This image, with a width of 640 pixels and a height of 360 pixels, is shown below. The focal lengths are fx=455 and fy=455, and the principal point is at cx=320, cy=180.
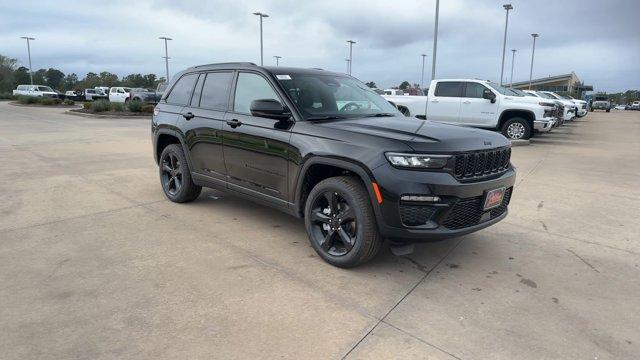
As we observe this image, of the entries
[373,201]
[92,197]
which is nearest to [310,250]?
[373,201]

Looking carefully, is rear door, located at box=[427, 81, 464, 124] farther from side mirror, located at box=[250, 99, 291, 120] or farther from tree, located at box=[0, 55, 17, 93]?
tree, located at box=[0, 55, 17, 93]

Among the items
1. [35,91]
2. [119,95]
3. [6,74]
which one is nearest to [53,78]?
[6,74]

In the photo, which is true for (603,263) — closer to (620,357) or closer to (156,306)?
(620,357)

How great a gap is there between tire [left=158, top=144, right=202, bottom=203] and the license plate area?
11.5 ft

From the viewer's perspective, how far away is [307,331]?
288 centimetres

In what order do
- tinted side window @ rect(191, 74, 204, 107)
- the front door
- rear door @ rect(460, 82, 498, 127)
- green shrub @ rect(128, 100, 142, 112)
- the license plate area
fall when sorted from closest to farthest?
the license plate area → the front door → tinted side window @ rect(191, 74, 204, 107) → rear door @ rect(460, 82, 498, 127) → green shrub @ rect(128, 100, 142, 112)

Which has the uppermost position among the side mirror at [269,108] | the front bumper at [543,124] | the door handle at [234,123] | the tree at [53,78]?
the tree at [53,78]

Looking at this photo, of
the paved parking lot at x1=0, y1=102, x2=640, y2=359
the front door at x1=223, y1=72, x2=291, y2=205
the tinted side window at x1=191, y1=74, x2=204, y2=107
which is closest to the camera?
the paved parking lot at x1=0, y1=102, x2=640, y2=359

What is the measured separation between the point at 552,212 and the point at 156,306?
16.0 feet

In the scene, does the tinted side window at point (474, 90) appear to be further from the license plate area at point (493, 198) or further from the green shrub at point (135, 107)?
the green shrub at point (135, 107)

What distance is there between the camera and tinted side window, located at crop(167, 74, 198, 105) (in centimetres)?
561

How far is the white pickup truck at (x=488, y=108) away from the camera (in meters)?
13.3

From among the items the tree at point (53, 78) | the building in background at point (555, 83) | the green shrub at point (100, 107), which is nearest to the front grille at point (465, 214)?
the green shrub at point (100, 107)

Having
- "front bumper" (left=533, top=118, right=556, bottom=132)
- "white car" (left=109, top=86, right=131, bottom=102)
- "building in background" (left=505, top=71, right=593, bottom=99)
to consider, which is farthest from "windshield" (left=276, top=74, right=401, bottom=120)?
"building in background" (left=505, top=71, right=593, bottom=99)
